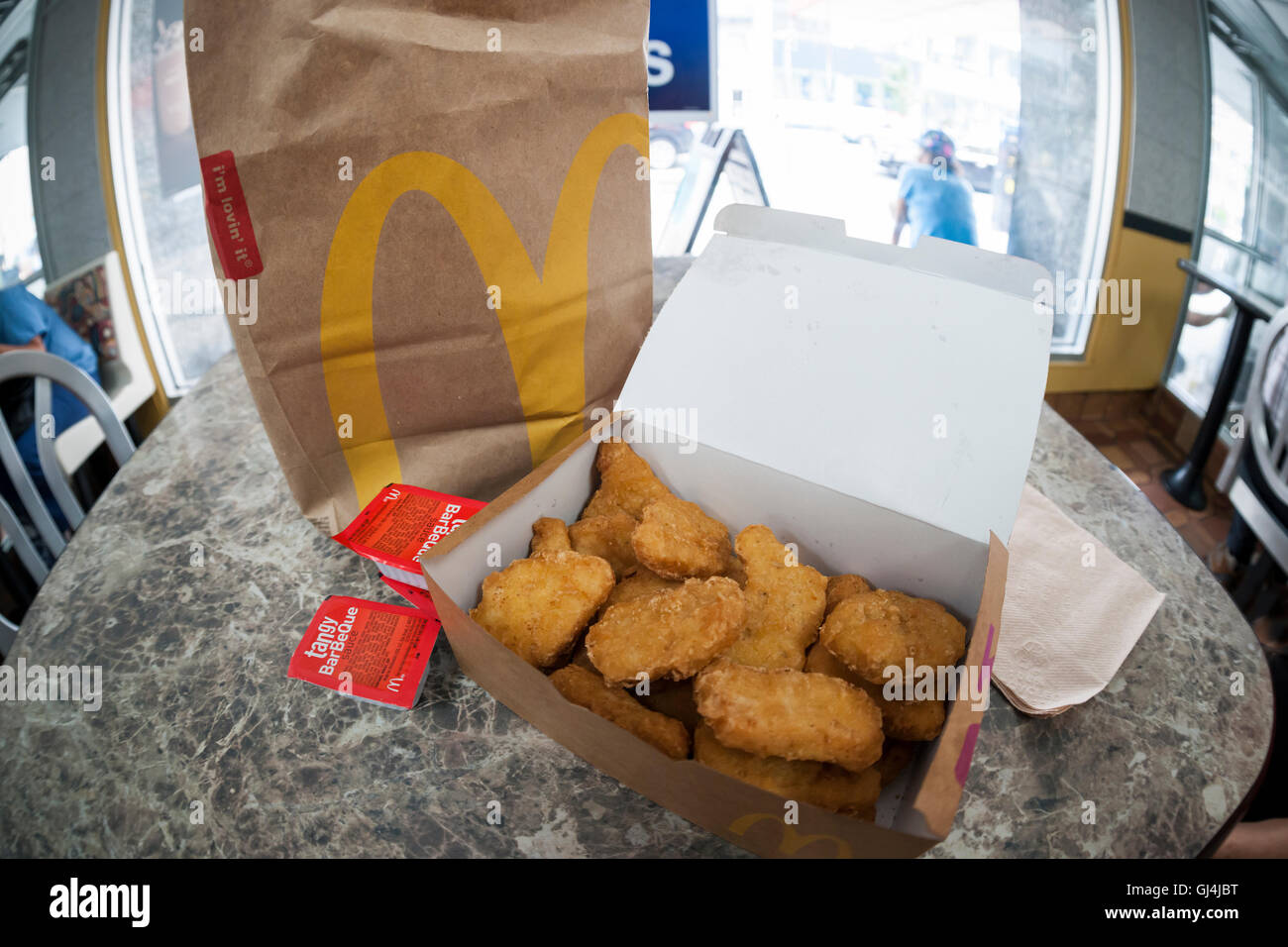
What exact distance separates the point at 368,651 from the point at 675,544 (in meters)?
0.39

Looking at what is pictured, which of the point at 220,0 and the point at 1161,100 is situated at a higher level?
the point at 220,0

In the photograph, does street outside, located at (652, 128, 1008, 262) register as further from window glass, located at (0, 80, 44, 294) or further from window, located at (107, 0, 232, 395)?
window glass, located at (0, 80, 44, 294)

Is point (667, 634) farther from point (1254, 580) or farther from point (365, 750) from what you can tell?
point (1254, 580)

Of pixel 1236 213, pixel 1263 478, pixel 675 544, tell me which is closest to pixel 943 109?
pixel 1236 213

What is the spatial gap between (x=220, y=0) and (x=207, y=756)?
78 centimetres

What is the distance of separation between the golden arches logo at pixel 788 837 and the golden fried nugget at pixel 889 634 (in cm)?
23

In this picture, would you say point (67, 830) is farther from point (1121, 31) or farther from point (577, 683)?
point (1121, 31)

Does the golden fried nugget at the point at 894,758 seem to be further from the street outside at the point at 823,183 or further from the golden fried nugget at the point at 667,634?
the street outside at the point at 823,183

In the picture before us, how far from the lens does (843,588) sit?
93 cm

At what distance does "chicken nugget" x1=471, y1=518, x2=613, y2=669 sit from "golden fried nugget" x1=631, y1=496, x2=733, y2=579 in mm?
65

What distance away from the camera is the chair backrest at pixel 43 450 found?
131 cm

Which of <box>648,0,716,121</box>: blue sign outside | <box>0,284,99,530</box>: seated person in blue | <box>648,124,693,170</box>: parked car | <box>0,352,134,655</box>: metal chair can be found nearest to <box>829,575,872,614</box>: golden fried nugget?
<box>0,352,134,655</box>: metal chair
